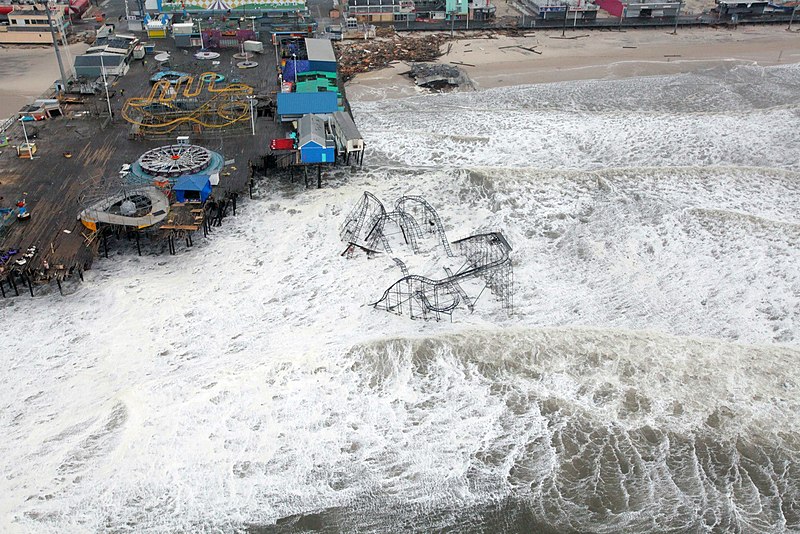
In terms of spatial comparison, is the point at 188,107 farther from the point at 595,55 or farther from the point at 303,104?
the point at 595,55

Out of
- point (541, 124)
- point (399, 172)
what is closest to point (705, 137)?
point (541, 124)

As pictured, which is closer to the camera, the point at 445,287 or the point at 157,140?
the point at 445,287

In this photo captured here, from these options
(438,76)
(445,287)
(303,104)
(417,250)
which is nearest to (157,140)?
(303,104)

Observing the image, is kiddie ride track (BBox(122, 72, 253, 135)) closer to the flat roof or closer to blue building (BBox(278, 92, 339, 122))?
blue building (BBox(278, 92, 339, 122))

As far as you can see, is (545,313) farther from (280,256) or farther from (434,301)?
(280,256)

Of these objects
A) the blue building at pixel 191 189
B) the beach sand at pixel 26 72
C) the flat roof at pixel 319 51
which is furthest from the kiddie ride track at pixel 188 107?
the beach sand at pixel 26 72

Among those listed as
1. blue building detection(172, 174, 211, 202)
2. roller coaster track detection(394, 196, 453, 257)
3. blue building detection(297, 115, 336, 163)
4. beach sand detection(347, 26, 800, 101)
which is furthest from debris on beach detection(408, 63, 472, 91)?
blue building detection(172, 174, 211, 202)
